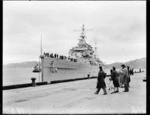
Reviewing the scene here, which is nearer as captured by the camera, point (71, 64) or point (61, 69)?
point (61, 69)

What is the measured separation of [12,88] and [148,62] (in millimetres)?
11868

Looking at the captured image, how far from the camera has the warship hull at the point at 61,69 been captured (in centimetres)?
3591

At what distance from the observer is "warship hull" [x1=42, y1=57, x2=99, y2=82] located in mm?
35906

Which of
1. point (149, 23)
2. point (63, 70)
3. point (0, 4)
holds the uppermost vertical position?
point (0, 4)

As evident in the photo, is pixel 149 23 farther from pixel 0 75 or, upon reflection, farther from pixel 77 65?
pixel 77 65

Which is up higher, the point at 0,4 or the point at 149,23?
the point at 0,4

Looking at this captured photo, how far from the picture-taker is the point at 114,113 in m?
7.41

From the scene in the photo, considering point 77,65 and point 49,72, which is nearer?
point 49,72

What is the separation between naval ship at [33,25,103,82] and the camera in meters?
36.0

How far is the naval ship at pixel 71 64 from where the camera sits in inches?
1417

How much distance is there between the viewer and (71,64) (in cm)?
4600

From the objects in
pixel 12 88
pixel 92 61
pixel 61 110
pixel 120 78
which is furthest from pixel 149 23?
pixel 92 61

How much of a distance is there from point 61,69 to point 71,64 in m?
4.21

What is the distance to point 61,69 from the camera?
42250 mm
